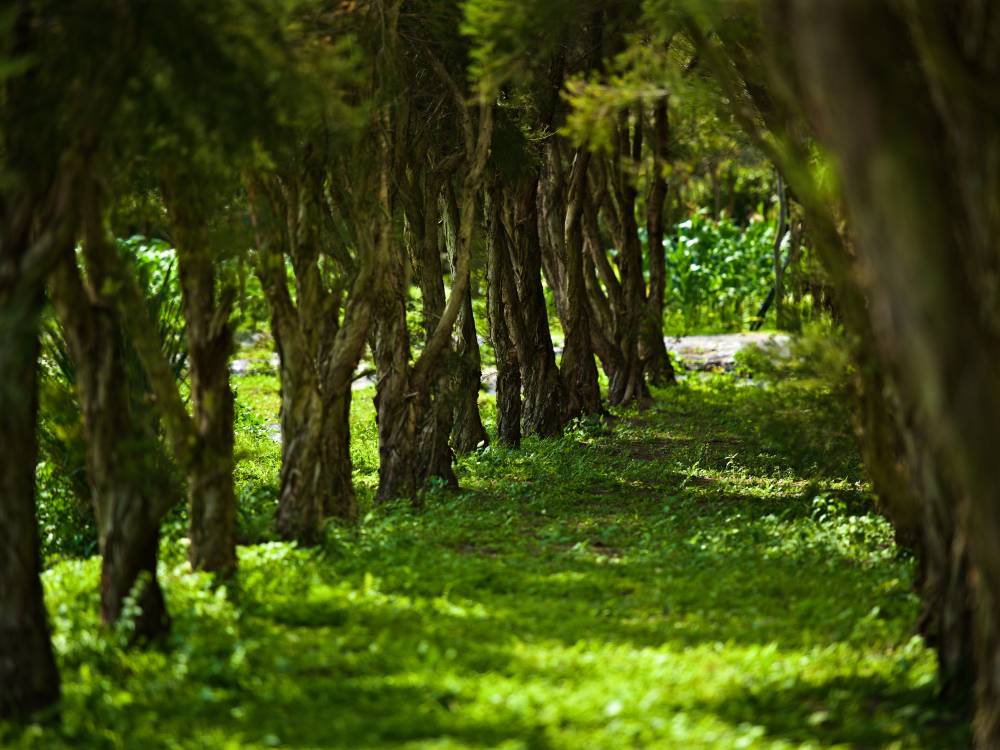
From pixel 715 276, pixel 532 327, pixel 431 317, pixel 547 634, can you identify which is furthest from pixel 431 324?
pixel 715 276

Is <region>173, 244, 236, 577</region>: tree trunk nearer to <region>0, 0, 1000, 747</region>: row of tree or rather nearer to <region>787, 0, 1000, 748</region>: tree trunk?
<region>0, 0, 1000, 747</region>: row of tree

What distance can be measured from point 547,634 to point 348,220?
5288 mm

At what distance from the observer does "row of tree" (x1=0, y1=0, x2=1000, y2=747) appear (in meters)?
4.30

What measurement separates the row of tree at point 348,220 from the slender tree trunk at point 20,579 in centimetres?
1

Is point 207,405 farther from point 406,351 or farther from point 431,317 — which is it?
point 431,317

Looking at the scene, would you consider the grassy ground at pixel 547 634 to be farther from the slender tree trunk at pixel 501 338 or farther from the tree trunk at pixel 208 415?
the slender tree trunk at pixel 501 338

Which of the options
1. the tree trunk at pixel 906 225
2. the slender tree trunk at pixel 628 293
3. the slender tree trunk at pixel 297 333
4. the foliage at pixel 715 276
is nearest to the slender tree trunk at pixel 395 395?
the slender tree trunk at pixel 297 333

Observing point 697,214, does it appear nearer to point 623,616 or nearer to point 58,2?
point 623,616

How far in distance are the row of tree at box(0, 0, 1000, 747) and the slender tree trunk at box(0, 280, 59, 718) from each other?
0.04 ft

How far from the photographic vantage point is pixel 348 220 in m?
11.9

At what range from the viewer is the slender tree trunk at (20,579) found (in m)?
6.07

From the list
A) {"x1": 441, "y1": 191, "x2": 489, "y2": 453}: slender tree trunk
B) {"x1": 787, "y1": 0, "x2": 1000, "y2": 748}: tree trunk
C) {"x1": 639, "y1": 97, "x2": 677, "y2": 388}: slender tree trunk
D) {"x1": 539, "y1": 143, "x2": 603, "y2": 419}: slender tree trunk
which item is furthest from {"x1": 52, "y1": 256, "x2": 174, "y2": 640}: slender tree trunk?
{"x1": 639, "y1": 97, "x2": 677, "y2": 388}: slender tree trunk

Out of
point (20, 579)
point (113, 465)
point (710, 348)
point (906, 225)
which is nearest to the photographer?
point (906, 225)

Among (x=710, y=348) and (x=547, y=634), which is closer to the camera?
(x=547, y=634)
